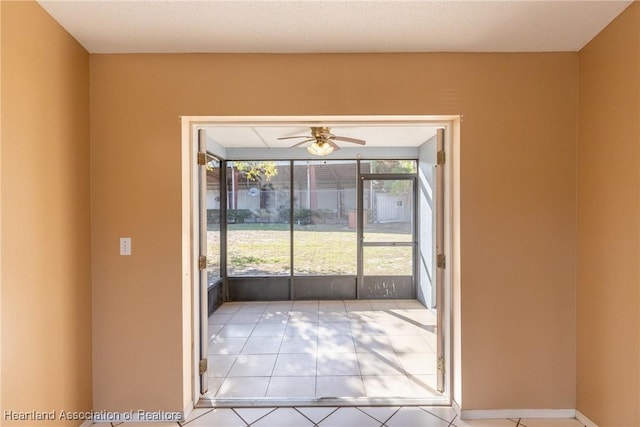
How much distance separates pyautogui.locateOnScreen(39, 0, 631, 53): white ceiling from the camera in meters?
1.74

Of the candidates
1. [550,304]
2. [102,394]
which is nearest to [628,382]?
[550,304]

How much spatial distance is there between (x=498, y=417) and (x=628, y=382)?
2.45 feet

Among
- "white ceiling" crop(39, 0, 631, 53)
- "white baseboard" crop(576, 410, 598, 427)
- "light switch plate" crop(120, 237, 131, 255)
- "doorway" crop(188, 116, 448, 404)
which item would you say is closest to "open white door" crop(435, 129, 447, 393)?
"white ceiling" crop(39, 0, 631, 53)

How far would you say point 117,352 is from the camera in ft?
7.30

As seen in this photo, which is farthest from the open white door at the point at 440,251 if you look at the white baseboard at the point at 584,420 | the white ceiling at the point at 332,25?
the white baseboard at the point at 584,420

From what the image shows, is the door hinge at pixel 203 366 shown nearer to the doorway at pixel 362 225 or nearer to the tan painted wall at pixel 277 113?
the tan painted wall at pixel 277 113

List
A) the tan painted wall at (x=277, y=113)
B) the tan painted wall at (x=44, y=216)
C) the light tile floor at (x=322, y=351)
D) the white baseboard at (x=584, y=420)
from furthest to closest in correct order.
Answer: the light tile floor at (x=322, y=351) → the tan painted wall at (x=277, y=113) → the white baseboard at (x=584, y=420) → the tan painted wall at (x=44, y=216)

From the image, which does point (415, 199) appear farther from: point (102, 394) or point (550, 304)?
point (102, 394)

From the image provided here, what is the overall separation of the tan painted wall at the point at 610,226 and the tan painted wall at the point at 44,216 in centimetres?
300

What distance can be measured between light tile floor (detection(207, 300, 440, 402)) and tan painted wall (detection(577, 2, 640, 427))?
1.00 m

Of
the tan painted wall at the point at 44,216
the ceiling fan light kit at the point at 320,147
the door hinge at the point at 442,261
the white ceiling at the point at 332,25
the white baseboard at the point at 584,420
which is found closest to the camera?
the tan painted wall at the point at 44,216

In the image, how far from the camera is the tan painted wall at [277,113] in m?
2.21

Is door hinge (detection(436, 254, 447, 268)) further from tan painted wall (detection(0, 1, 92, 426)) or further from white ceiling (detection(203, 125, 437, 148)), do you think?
tan painted wall (detection(0, 1, 92, 426))

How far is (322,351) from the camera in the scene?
3301 millimetres
